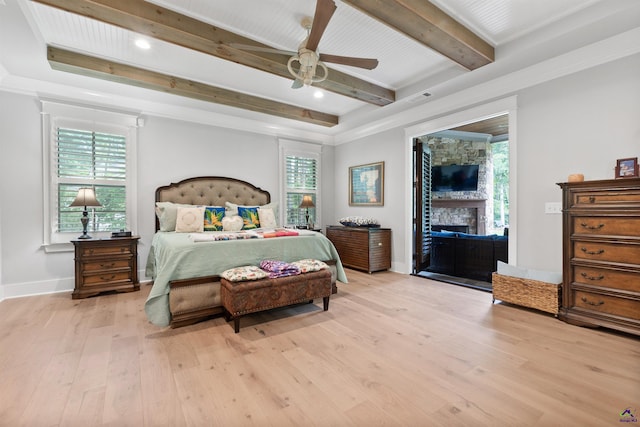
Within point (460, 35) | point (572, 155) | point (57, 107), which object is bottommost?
point (572, 155)

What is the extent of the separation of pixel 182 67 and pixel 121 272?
2674 millimetres

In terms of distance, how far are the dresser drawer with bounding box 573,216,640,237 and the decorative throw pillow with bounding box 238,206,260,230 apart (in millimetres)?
3828

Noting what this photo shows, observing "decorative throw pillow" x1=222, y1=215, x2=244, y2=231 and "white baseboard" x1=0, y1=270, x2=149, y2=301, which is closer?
"white baseboard" x1=0, y1=270, x2=149, y2=301

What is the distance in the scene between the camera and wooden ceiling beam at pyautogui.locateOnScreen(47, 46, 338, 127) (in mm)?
3074

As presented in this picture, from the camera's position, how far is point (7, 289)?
11.1 ft

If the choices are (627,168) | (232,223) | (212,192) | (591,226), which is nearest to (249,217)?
(232,223)

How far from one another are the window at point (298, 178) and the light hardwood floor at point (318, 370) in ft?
9.33

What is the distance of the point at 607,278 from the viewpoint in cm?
242

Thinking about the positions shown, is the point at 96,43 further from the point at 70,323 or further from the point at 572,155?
the point at 572,155

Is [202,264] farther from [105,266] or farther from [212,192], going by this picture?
[212,192]

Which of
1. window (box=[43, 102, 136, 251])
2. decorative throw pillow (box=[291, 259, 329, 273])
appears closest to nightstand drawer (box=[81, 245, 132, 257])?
window (box=[43, 102, 136, 251])

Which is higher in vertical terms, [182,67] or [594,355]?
[182,67]

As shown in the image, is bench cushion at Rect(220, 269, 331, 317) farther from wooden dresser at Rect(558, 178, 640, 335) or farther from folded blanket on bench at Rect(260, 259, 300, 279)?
wooden dresser at Rect(558, 178, 640, 335)

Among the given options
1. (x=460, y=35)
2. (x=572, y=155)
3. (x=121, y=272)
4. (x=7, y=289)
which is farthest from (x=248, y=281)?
(x=572, y=155)
